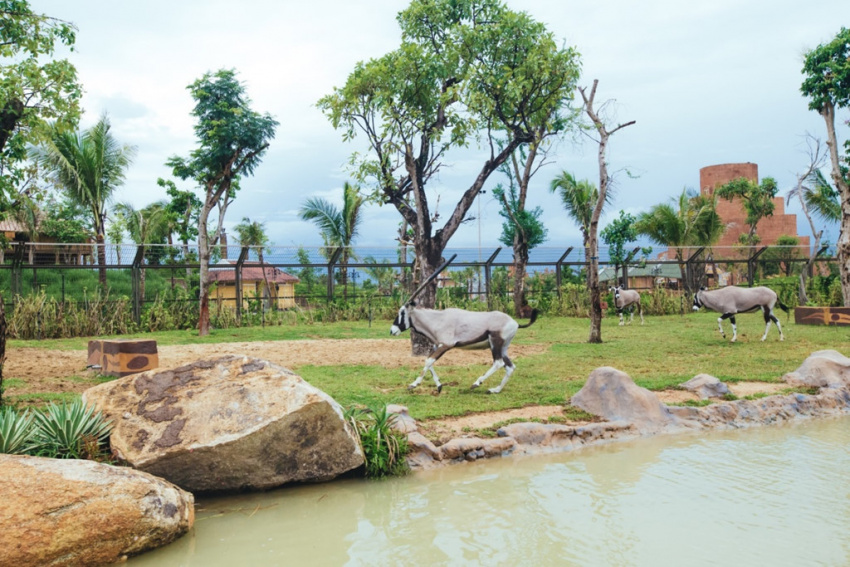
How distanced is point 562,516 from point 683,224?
102 ft

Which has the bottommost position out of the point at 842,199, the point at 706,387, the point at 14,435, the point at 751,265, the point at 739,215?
the point at 706,387

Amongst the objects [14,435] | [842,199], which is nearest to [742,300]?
[842,199]

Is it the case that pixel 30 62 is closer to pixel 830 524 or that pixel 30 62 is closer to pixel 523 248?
pixel 830 524

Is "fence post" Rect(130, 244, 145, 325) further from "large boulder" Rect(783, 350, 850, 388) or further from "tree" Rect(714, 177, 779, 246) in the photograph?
"tree" Rect(714, 177, 779, 246)

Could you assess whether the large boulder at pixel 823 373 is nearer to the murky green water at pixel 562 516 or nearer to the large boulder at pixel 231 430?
the murky green water at pixel 562 516

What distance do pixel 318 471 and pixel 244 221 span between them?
3727 centimetres

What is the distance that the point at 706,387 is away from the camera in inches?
383

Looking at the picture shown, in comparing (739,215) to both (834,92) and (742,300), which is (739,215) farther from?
(742,300)

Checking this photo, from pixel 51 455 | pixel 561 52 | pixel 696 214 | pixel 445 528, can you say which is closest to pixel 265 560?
pixel 445 528

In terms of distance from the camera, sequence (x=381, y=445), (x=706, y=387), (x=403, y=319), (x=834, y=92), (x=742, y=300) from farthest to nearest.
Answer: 1. (x=834, y=92)
2. (x=742, y=300)
3. (x=403, y=319)
4. (x=706, y=387)
5. (x=381, y=445)

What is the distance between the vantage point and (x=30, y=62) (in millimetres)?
10023

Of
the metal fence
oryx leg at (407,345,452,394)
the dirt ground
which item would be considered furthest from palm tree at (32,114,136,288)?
→ oryx leg at (407,345,452,394)

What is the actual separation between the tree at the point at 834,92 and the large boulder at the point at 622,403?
16256 mm

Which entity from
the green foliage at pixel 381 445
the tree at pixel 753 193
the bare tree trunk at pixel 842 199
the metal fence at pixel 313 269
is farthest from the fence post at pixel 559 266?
the green foliage at pixel 381 445
